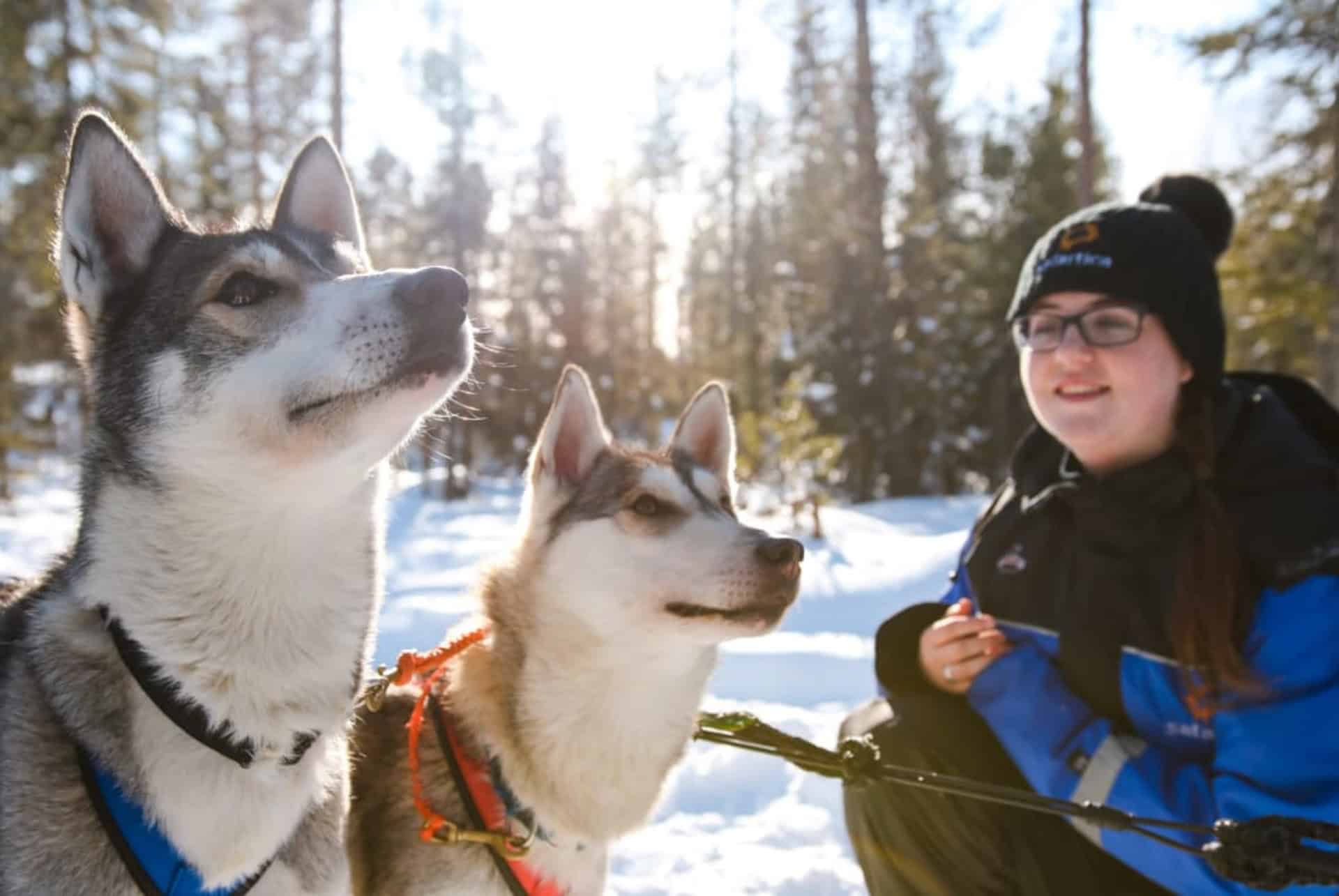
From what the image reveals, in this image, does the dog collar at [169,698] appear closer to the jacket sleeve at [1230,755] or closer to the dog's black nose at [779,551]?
the dog's black nose at [779,551]

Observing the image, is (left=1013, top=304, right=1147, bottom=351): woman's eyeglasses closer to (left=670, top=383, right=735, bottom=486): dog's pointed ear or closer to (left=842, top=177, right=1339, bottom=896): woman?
(left=842, top=177, right=1339, bottom=896): woman

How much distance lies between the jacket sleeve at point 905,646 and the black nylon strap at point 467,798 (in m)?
1.41

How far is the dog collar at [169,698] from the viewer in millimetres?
1678

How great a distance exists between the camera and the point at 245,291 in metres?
1.94

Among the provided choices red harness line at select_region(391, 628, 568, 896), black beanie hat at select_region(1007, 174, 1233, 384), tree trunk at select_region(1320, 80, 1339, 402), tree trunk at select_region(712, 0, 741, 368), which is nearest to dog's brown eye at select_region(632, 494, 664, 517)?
red harness line at select_region(391, 628, 568, 896)

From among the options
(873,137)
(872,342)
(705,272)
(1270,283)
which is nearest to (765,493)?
(872,342)

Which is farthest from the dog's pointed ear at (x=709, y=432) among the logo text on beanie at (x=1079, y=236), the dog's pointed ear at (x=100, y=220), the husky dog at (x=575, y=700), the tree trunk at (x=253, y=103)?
the tree trunk at (x=253, y=103)

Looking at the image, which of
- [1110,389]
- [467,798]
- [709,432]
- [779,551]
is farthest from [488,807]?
[1110,389]

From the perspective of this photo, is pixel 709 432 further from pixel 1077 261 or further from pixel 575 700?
pixel 1077 261

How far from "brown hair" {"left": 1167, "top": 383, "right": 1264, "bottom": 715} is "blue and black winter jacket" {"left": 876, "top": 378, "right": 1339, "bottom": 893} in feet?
0.10

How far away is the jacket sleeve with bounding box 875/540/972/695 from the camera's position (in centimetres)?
297

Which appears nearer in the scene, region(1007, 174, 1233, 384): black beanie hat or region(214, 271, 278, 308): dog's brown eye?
region(214, 271, 278, 308): dog's brown eye

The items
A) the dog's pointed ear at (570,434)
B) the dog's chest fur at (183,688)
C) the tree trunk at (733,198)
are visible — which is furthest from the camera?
the tree trunk at (733,198)

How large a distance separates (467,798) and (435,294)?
145cm
